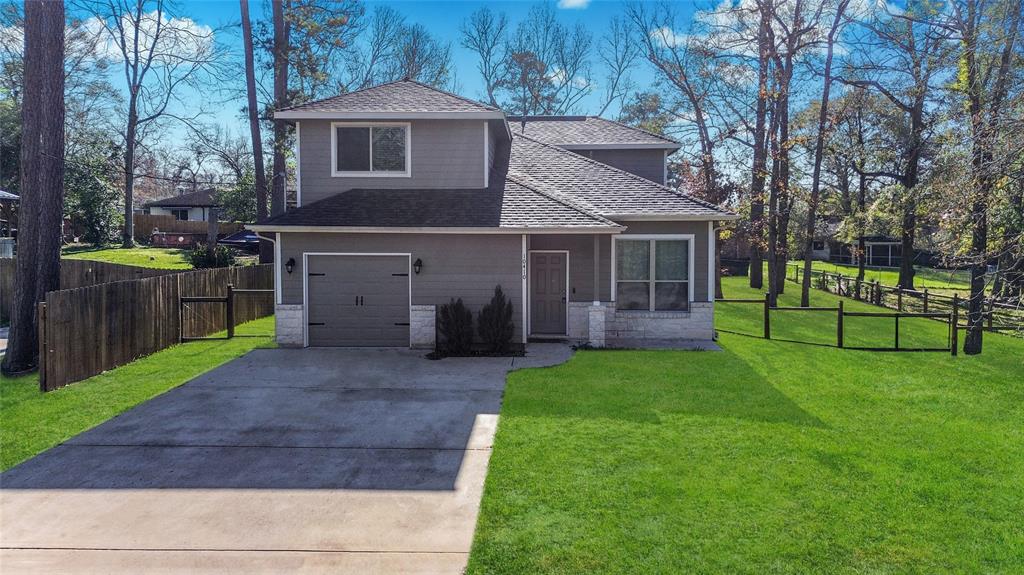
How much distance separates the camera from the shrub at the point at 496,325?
40.1 feet

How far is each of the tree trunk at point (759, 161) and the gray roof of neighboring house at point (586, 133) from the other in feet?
21.6

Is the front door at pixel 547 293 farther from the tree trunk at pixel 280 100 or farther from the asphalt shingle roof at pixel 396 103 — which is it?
the tree trunk at pixel 280 100

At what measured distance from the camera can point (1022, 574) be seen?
436 centimetres

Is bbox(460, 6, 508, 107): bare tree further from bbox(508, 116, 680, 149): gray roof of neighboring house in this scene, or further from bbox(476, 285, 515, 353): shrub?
bbox(476, 285, 515, 353): shrub

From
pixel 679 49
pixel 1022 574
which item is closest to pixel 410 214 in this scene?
pixel 1022 574

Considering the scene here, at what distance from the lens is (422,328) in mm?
12812

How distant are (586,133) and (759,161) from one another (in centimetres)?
1020

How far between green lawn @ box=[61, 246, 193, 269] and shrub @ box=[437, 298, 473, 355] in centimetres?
1469

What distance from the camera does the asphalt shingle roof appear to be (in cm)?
1339

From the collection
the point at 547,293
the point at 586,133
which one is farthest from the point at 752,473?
the point at 586,133

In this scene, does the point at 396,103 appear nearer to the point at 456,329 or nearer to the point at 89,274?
the point at 456,329

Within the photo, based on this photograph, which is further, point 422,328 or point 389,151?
point 389,151

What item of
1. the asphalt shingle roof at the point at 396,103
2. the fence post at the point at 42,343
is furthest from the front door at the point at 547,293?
the fence post at the point at 42,343

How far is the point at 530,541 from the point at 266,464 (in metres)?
3.14
